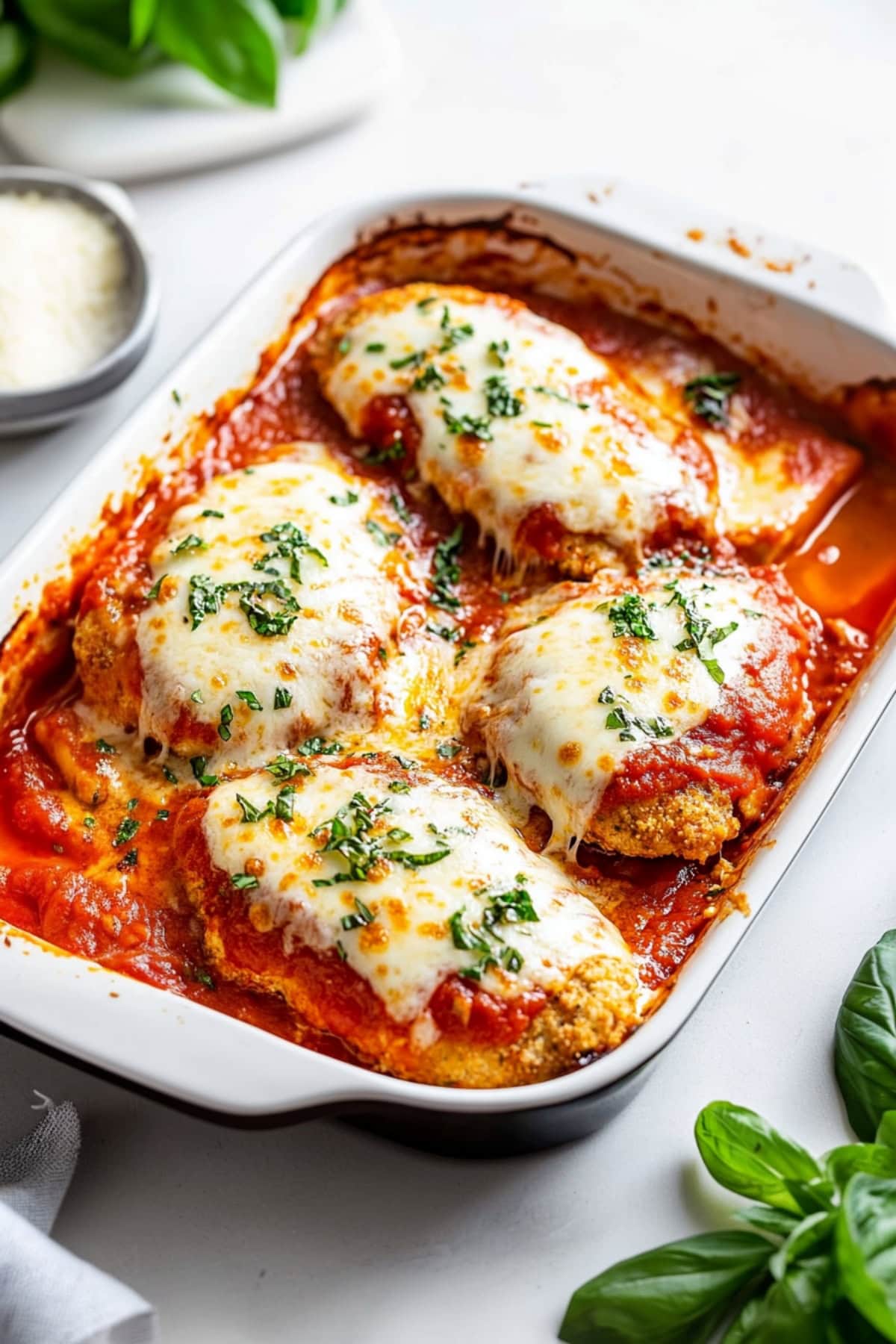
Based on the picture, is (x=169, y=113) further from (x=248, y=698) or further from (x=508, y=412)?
(x=248, y=698)

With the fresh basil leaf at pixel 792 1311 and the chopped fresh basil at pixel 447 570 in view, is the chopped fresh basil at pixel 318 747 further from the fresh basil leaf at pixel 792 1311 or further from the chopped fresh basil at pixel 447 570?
the fresh basil leaf at pixel 792 1311

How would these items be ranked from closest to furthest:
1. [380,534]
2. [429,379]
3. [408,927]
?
1. [408,927]
2. [380,534]
3. [429,379]

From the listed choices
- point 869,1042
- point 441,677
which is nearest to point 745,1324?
point 869,1042

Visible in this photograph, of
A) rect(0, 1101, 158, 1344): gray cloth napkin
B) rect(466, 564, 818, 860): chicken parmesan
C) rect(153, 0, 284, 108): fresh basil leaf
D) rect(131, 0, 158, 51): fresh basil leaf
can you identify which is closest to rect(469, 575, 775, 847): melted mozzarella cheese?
rect(466, 564, 818, 860): chicken parmesan

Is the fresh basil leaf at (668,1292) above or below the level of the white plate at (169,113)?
below

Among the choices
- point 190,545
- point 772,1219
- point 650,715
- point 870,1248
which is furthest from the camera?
point 190,545

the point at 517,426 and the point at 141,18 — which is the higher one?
the point at 141,18

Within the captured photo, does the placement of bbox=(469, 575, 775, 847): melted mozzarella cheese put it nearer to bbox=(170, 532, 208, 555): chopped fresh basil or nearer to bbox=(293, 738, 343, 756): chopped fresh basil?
bbox=(293, 738, 343, 756): chopped fresh basil

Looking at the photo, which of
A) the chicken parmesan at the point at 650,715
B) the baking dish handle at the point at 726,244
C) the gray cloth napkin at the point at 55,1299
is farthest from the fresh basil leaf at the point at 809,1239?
the baking dish handle at the point at 726,244
